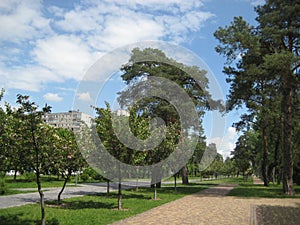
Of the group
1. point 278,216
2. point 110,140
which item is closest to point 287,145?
point 278,216

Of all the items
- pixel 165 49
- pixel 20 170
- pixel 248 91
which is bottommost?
pixel 20 170

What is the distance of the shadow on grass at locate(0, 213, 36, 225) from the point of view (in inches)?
404

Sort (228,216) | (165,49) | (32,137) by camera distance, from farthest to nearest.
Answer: (165,49), (228,216), (32,137)

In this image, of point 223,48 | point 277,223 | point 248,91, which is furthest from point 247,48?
point 277,223

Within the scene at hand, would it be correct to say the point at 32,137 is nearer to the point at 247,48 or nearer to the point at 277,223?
the point at 277,223

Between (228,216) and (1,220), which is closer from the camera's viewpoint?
(1,220)

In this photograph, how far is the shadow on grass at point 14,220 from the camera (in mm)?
10270

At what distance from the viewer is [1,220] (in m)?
10.7

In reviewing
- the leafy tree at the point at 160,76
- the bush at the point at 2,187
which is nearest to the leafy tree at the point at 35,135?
the bush at the point at 2,187

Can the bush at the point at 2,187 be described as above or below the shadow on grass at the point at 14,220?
above

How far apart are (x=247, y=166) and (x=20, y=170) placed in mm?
84022

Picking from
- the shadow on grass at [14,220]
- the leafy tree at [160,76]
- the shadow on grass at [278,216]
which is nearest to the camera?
Answer: the shadow on grass at [14,220]

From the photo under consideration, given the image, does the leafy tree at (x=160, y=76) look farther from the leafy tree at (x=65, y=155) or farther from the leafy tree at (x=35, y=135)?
the leafy tree at (x=35, y=135)

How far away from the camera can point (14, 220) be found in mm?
10805
